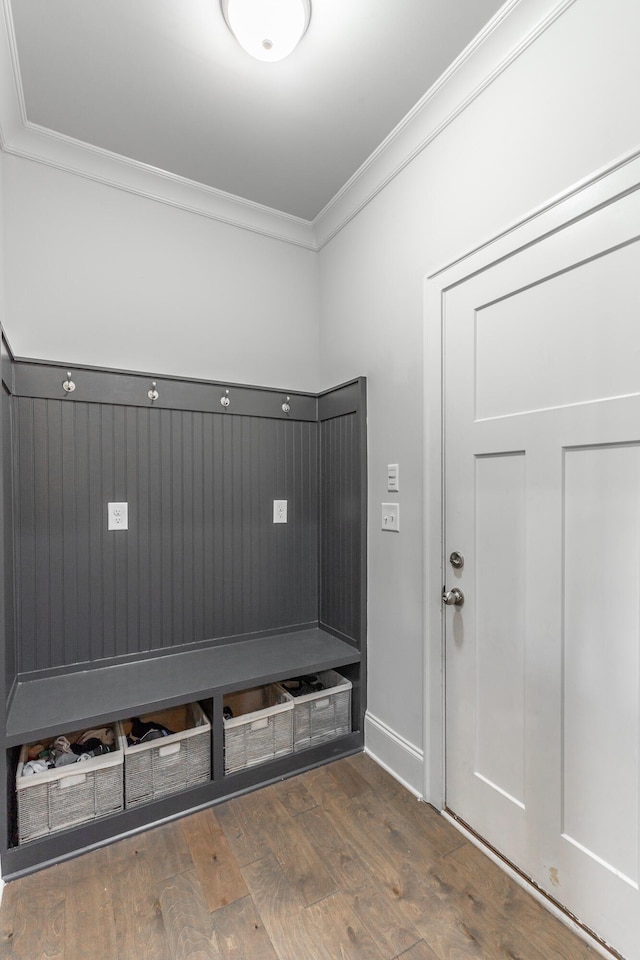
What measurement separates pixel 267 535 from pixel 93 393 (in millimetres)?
1119

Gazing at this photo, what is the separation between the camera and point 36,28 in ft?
5.07

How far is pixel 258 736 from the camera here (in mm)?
2008

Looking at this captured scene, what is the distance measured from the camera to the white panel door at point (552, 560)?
1.25m

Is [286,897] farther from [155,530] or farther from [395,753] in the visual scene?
[155,530]

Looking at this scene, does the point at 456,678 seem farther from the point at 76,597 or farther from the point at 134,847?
the point at 76,597

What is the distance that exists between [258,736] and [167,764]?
0.39 metres

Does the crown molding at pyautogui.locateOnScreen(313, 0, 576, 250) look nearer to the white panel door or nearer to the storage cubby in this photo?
the white panel door

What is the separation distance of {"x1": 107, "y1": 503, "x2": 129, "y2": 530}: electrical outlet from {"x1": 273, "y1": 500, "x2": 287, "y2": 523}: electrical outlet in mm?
769

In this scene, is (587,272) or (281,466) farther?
(281,466)

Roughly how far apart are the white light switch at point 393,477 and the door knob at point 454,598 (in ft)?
1.69

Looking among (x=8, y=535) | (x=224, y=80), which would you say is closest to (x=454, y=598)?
(x=8, y=535)

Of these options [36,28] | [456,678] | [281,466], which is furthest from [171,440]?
[456,678]

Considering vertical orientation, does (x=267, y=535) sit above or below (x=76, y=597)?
above

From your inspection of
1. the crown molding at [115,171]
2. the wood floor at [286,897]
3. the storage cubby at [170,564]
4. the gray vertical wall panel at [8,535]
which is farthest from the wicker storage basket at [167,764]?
the crown molding at [115,171]
